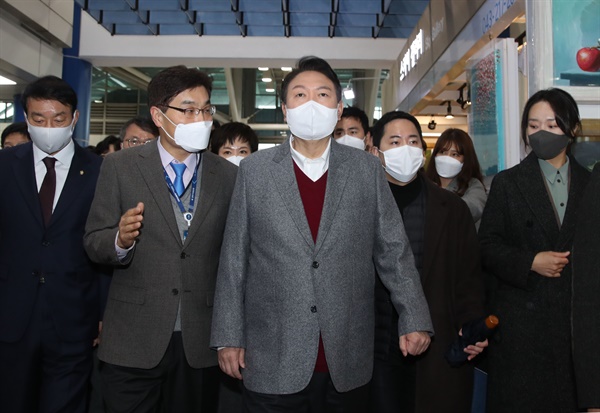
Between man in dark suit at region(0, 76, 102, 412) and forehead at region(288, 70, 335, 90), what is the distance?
1165 millimetres

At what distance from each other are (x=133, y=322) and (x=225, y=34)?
9274 mm

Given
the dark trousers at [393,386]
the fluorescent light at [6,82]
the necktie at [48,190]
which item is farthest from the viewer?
the fluorescent light at [6,82]

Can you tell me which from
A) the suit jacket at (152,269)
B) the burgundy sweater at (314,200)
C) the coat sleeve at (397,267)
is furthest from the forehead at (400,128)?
the suit jacket at (152,269)

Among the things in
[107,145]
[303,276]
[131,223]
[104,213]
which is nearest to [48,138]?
[104,213]

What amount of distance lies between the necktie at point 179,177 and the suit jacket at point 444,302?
983mm

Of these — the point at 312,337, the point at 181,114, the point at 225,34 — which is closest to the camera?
the point at 312,337

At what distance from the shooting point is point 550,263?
94.0 inches

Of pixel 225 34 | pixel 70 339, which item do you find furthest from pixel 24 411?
pixel 225 34

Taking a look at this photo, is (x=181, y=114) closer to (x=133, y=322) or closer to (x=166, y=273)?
(x=166, y=273)

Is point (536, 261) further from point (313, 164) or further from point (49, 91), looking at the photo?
point (49, 91)

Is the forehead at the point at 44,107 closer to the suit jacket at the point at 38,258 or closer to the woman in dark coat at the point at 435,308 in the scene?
the suit jacket at the point at 38,258

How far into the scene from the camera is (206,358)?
2303mm

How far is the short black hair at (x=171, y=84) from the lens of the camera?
2.44 m

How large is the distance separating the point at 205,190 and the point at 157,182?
0.20 meters
